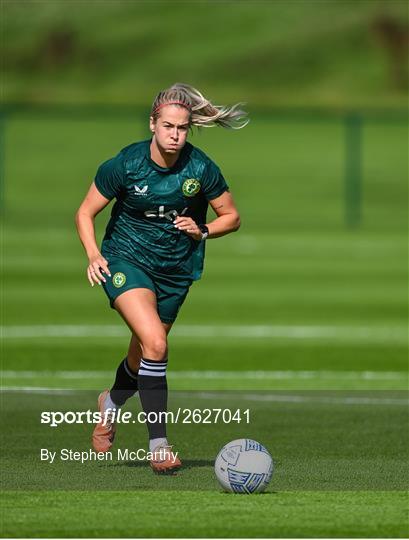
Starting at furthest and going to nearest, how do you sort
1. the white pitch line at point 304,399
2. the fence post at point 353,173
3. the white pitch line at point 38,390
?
1. the fence post at point 353,173
2. the white pitch line at point 38,390
3. the white pitch line at point 304,399

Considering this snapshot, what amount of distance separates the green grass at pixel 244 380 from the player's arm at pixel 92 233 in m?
1.26

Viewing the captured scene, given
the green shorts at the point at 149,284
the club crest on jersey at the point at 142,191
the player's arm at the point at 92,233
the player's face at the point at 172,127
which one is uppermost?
the player's face at the point at 172,127

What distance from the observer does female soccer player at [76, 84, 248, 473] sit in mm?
10164

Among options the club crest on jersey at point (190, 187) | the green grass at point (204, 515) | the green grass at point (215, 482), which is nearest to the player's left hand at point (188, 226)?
the club crest on jersey at point (190, 187)

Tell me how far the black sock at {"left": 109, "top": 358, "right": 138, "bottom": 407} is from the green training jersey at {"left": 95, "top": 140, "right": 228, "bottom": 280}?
0.84 metres

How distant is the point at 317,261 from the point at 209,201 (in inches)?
821

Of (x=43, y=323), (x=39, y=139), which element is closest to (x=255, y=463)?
(x=43, y=323)

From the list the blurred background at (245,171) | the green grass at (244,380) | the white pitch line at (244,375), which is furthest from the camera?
the blurred background at (245,171)

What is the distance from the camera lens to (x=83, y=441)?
38.2 feet

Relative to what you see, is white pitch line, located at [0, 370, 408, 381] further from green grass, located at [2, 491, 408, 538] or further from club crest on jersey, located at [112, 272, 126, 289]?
green grass, located at [2, 491, 408, 538]

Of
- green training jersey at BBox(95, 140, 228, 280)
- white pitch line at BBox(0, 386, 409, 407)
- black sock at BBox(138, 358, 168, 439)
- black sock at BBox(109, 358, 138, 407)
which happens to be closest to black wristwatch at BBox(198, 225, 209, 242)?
green training jersey at BBox(95, 140, 228, 280)

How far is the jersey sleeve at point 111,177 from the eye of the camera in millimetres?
10367

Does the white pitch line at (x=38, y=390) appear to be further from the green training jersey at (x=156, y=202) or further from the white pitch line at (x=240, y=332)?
the white pitch line at (x=240, y=332)

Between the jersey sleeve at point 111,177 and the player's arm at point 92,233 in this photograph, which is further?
the jersey sleeve at point 111,177
